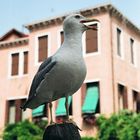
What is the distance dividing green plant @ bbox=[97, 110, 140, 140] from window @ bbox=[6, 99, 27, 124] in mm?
6018

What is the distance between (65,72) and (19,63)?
21.9 metres

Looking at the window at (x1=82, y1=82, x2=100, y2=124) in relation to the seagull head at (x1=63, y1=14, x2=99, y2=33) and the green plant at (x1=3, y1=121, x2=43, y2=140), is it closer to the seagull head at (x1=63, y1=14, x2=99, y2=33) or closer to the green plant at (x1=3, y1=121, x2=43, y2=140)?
the green plant at (x1=3, y1=121, x2=43, y2=140)

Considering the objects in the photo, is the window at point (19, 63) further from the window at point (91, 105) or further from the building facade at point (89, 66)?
the window at point (91, 105)

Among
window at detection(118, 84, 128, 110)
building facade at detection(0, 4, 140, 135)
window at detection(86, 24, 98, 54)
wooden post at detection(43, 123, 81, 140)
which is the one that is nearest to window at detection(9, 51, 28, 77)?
building facade at detection(0, 4, 140, 135)

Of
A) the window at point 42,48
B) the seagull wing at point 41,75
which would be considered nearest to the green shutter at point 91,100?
the window at point 42,48

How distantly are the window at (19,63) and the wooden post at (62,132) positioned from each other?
2150cm

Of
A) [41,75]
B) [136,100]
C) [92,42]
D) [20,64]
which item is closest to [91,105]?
[92,42]

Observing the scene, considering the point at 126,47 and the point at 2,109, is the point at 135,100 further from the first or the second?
the point at 2,109

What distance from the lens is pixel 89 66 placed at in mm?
21844

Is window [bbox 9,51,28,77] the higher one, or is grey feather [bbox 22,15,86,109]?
window [bbox 9,51,28,77]

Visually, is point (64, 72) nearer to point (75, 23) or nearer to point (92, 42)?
point (75, 23)

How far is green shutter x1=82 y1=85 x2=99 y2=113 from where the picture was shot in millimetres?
20453

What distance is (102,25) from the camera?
21.8 meters

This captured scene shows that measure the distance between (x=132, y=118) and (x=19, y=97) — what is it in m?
8.42
